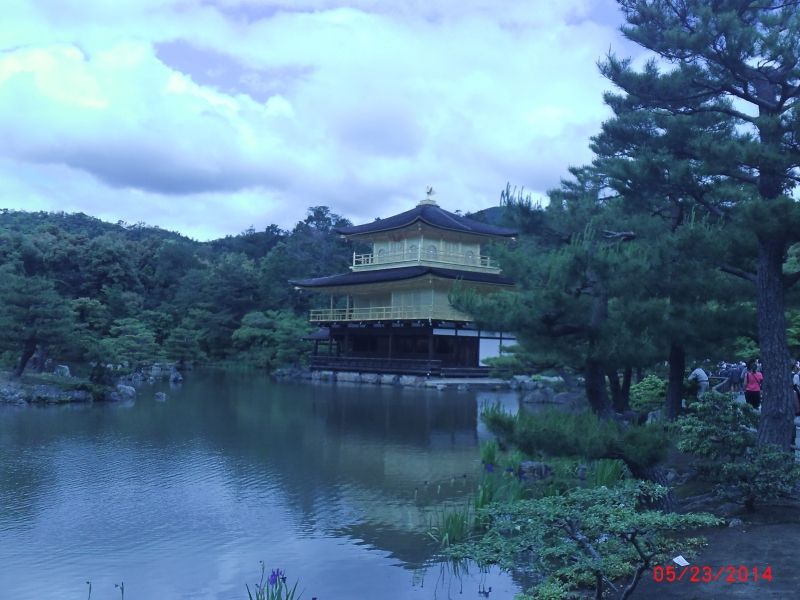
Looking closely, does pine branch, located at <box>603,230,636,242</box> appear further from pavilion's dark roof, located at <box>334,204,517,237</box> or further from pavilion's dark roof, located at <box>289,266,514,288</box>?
pavilion's dark roof, located at <box>334,204,517,237</box>

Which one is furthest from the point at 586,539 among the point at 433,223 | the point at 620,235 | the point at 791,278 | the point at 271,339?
the point at 271,339

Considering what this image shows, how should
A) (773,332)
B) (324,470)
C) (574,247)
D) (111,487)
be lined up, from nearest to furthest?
(574,247), (773,332), (111,487), (324,470)

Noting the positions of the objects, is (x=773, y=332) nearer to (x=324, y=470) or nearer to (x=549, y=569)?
(x=549, y=569)

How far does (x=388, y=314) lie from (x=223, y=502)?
60.0ft

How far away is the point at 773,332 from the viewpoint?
20.4 ft

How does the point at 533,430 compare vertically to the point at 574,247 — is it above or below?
below

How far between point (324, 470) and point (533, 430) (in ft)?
13.8

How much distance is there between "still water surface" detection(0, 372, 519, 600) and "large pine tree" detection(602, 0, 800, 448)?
3.20m

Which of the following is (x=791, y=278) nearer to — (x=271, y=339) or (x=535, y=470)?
(x=535, y=470)

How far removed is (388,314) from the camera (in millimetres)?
25359

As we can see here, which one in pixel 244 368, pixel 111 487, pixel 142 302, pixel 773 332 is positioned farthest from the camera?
pixel 142 302

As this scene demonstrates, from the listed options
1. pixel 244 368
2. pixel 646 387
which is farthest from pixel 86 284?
pixel 646 387

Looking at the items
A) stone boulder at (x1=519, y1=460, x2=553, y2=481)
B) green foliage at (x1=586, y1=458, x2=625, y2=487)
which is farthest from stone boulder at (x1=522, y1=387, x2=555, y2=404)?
green foliage at (x1=586, y1=458, x2=625, y2=487)

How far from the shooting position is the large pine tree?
18.6ft
